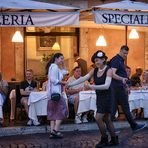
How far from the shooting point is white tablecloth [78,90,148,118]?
38.9ft

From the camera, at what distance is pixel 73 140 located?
1061 cm

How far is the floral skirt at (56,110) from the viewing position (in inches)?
422

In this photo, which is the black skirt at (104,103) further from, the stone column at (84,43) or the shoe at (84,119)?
the stone column at (84,43)

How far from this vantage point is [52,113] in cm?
1073

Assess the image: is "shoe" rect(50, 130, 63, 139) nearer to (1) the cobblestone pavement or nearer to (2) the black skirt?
(1) the cobblestone pavement

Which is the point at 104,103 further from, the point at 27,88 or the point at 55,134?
the point at 27,88

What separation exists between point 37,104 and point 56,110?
108 centimetres

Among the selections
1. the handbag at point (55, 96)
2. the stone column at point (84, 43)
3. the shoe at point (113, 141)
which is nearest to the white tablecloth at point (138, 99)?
the handbag at point (55, 96)

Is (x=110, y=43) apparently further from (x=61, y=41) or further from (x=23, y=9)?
(x=23, y=9)

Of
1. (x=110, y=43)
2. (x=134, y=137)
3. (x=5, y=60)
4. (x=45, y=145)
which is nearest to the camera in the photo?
(x=45, y=145)

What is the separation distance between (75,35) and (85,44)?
1.52 ft

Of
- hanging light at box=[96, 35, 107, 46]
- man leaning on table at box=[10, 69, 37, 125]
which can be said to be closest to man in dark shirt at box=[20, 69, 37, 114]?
man leaning on table at box=[10, 69, 37, 125]

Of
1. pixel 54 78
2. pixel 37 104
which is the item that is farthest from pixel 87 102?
pixel 54 78

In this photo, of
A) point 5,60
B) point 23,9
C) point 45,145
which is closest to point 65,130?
point 45,145
